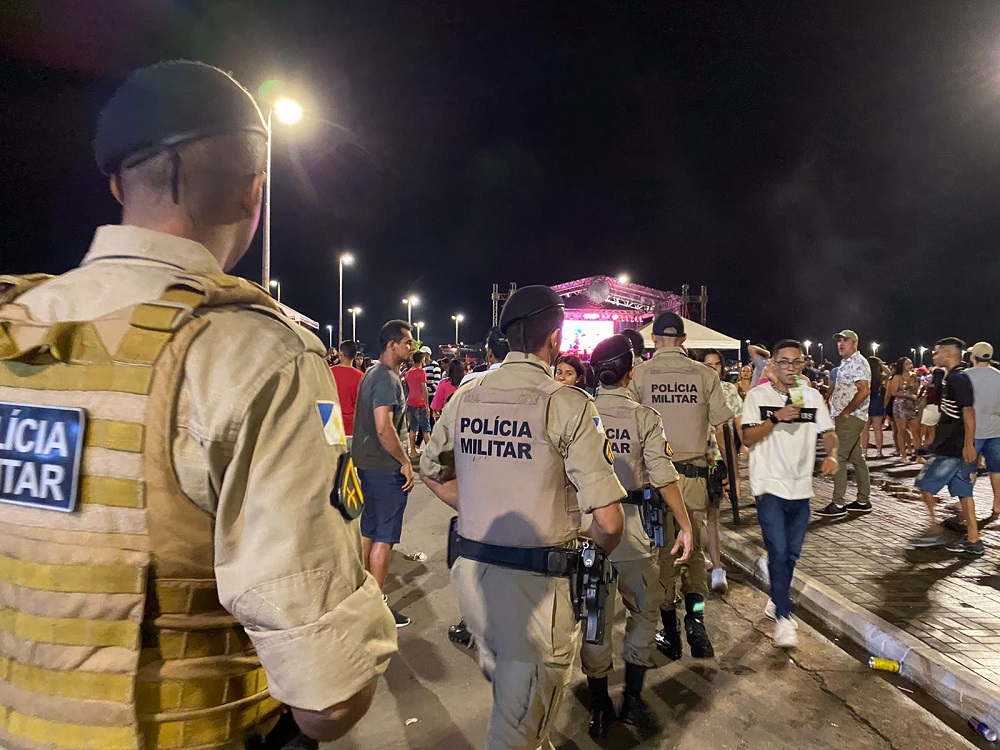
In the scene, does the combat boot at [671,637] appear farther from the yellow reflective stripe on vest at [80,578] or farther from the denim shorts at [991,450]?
the denim shorts at [991,450]

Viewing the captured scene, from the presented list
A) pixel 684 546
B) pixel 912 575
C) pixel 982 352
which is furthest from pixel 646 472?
pixel 982 352

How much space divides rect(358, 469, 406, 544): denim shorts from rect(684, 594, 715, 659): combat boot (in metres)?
2.36

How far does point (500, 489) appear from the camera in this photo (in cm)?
276

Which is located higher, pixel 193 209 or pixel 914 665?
pixel 193 209

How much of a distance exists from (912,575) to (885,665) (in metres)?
2.04

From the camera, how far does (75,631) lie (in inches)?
45.9

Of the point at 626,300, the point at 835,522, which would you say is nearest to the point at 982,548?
the point at 835,522

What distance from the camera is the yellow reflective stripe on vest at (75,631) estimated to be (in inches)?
45.2

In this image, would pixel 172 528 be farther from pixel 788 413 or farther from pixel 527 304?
pixel 788 413

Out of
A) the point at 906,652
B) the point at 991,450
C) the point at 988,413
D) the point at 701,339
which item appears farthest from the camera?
the point at 701,339

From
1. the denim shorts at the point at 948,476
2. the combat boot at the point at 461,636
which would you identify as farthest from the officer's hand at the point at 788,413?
the denim shorts at the point at 948,476

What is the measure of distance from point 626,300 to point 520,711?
2374 cm

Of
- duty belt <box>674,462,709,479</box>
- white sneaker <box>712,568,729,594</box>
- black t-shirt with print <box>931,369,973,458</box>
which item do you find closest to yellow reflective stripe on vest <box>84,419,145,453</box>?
duty belt <box>674,462,709,479</box>

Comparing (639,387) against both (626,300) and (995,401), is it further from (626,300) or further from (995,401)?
(626,300)
